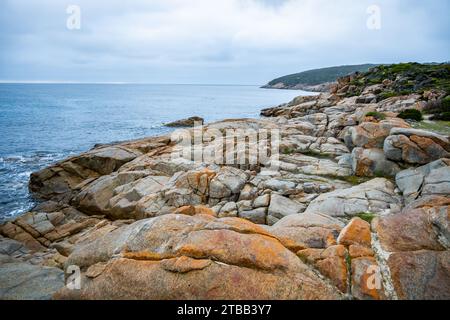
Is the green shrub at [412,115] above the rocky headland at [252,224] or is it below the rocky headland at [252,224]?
above

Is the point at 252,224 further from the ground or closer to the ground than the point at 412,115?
closer to the ground

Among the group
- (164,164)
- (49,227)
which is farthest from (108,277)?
(164,164)

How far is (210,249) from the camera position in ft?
→ 22.7

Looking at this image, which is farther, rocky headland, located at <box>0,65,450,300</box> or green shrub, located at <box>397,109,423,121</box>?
green shrub, located at <box>397,109,423,121</box>

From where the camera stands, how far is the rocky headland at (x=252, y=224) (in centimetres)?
626

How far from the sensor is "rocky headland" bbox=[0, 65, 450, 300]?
626 cm

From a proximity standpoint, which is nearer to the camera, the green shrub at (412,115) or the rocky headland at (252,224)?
the rocky headland at (252,224)

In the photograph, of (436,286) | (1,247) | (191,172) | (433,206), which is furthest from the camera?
(191,172)

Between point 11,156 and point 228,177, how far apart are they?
3335cm

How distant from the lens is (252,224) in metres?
8.16

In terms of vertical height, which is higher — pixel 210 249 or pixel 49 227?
pixel 210 249

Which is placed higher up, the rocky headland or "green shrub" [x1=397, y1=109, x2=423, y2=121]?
"green shrub" [x1=397, y1=109, x2=423, y2=121]
